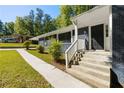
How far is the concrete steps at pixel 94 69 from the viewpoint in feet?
28.5

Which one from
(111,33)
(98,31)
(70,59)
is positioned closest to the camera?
(111,33)

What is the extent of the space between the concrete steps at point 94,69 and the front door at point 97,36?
3.74m

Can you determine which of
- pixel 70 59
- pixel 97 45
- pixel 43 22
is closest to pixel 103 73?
pixel 70 59

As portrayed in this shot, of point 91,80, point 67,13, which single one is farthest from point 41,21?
point 91,80

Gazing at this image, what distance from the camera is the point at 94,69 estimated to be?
9.96 m

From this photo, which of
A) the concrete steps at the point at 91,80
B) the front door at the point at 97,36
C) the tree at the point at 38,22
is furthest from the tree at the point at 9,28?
the concrete steps at the point at 91,80

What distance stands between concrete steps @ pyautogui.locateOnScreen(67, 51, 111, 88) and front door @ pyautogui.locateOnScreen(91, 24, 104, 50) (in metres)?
3.74

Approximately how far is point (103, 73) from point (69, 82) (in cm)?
146

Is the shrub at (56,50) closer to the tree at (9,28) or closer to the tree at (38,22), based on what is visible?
the tree at (38,22)

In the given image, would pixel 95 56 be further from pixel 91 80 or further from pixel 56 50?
pixel 56 50

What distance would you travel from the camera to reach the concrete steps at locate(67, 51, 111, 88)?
8.67 meters

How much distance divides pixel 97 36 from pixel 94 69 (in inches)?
258

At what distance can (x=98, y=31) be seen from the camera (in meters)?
16.0

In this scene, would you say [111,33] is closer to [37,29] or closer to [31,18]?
[37,29]
